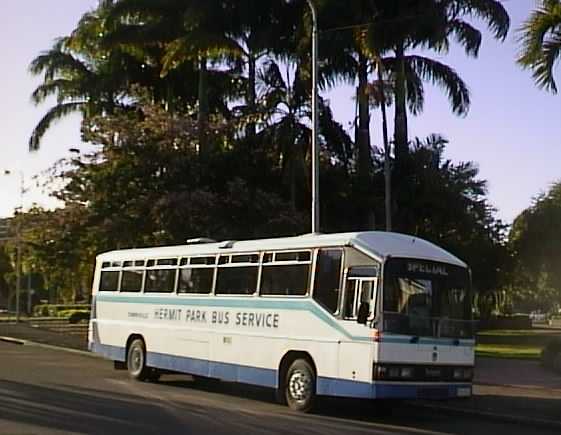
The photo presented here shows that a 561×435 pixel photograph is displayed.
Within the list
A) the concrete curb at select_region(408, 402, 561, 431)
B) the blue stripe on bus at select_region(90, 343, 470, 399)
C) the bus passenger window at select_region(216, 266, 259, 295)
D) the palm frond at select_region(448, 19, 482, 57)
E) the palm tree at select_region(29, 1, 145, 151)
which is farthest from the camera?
the palm tree at select_region(29, 1, 145, 151)

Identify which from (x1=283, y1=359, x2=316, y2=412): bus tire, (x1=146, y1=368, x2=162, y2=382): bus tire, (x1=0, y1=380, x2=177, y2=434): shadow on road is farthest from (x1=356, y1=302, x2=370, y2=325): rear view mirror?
(x1=146, y1=368, x2=162, y2=382): bus tire

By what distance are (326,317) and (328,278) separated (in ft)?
2.21

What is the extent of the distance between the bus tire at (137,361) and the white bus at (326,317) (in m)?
1.04

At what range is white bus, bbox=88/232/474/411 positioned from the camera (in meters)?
15.8

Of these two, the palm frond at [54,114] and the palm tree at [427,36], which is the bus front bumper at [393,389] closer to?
the palm tree at [427,36]

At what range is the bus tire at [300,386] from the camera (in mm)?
16781

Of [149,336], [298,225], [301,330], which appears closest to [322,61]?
[298,225]

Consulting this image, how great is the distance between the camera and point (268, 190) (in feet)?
116

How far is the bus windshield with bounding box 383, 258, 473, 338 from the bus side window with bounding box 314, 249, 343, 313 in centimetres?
110

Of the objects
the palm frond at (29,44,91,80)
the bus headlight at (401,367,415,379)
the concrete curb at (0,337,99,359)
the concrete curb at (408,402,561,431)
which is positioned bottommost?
the concrete curb at (408,402,561,431)

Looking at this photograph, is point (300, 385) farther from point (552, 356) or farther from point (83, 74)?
point (83, 74)

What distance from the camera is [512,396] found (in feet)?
61.4

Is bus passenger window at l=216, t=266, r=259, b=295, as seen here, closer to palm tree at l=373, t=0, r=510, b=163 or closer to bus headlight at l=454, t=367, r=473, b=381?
bus headlight at l=454, t=367, r=473, b=381

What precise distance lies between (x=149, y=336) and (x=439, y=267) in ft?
26.3
